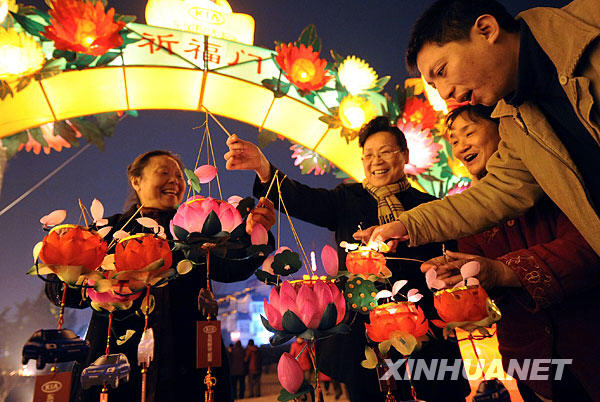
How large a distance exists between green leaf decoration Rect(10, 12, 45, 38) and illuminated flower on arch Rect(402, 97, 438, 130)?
8.08 ft

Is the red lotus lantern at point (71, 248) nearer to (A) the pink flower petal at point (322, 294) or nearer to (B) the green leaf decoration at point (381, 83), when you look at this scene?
(A) the pink flower petal at point (322, 294)

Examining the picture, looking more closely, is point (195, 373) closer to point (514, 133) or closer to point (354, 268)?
point (354, 268)

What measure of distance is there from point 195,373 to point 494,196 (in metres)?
1.21

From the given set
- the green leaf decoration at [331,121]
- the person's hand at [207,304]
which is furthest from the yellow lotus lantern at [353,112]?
the person's hand at [207,304]

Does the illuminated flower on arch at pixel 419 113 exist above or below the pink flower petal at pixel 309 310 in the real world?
above

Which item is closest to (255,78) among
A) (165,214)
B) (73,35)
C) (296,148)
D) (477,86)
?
(296,148)

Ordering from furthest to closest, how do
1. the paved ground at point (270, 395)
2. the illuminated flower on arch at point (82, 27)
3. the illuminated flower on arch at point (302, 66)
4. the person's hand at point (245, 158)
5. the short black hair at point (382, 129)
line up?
the paved ground at point (270, 395), the illuminated flower on arch at point (302, 66), the illuminated flower on arch at point (82, 27), the short black hair at point (382, 129), the person's hand at point (245, 158)

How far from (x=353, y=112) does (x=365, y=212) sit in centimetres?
134

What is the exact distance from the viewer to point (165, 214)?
174 cm

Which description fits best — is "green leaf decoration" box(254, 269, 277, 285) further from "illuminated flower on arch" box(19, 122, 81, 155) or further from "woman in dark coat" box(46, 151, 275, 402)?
"illuminated flower on arch" box(19, 122, 81, 155)

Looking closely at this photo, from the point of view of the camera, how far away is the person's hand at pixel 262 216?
1.26 metres

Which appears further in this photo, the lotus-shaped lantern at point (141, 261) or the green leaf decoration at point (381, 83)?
the green leaf decoration at point (381, 83)

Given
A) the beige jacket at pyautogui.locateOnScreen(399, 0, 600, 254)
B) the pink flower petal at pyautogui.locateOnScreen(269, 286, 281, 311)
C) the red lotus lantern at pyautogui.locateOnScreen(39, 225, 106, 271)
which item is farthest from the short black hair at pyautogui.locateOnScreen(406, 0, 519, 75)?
the red lotus lantern at pyautogui.locateOnScreen(39, 225, 106, 271)

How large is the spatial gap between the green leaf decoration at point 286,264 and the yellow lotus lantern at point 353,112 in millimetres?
2021
